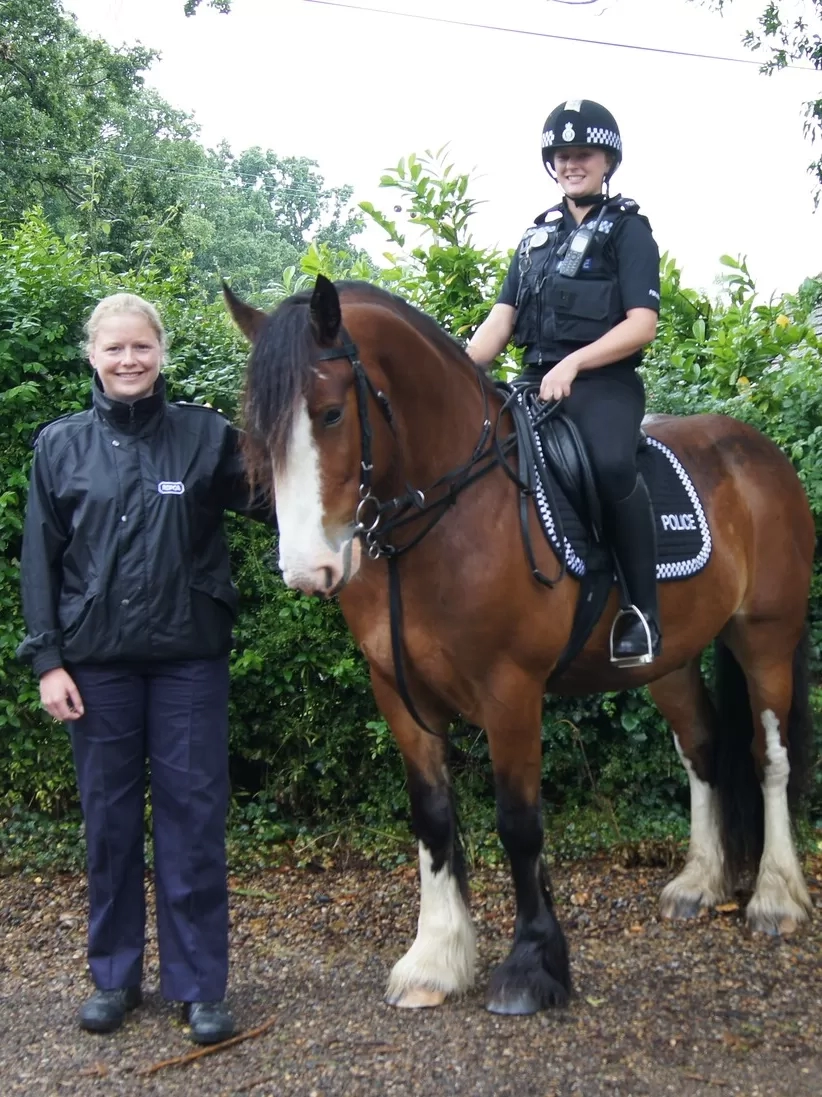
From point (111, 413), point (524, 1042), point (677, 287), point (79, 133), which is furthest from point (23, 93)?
point (524, 1042)

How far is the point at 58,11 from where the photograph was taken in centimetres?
2172

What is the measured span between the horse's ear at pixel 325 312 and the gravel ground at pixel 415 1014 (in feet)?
6.77

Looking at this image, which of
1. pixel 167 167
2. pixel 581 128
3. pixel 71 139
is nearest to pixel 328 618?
pixel 581 128

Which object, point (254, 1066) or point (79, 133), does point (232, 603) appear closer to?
point (254, 1066)

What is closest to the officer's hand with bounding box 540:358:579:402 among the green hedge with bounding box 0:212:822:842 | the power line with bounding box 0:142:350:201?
the green hedge with bounding box 0:212:822:842

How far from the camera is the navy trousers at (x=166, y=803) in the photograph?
3221 mm

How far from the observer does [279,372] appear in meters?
2.67

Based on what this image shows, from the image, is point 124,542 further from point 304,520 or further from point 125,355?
point 304,520

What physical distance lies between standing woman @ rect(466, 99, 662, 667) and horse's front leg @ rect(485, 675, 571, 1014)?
51cm

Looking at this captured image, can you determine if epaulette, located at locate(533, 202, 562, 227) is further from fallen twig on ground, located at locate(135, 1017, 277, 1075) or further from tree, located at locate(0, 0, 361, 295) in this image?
tree, located at locate(0, 0, 361, 295)

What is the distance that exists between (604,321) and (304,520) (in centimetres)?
149

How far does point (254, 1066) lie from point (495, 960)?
43.0 inches

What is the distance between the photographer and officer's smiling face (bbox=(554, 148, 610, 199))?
363 centimetres

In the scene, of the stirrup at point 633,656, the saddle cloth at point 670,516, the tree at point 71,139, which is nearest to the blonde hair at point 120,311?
the saddle cloth at point 670,516
